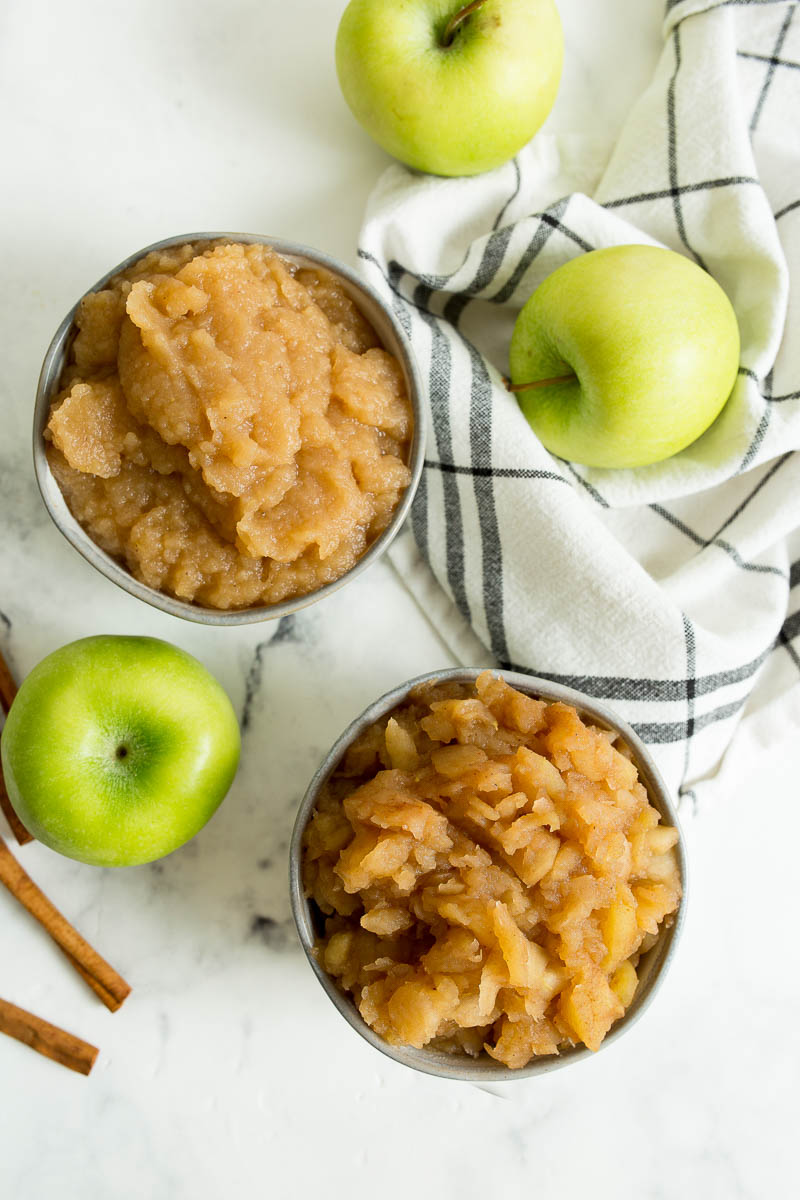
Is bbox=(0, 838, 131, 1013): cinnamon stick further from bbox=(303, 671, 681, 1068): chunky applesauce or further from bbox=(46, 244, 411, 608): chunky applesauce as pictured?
bbox=(46, 244, 411, 608): chunky applesauce

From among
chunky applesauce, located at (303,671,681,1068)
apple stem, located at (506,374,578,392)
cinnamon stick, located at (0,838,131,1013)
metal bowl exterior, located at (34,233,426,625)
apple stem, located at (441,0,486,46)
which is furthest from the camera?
cinnamon stick, located at (0,838,131,1013)

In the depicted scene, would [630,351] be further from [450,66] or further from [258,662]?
[258,662]

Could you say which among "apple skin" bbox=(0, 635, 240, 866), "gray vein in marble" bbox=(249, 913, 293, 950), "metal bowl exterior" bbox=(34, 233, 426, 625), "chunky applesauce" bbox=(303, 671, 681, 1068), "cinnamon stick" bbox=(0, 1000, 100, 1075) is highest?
"metal bowl exterior" bbox=(34, 233, 426, 625)

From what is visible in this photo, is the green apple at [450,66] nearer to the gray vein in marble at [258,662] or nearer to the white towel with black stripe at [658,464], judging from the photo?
the white towel with black stripe at [658,464]

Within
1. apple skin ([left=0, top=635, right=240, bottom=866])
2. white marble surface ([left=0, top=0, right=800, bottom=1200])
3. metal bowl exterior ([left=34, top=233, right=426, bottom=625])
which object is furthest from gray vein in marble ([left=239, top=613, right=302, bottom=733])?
metal bowl exterior ([left=34, top=233, right=426, bottom=625])

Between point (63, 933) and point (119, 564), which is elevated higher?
point (119, 564)

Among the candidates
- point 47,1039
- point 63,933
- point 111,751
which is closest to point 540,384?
point 111,751

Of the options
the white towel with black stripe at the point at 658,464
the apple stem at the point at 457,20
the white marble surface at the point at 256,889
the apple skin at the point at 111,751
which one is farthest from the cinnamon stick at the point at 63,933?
the apple stem at the point at 457,20
